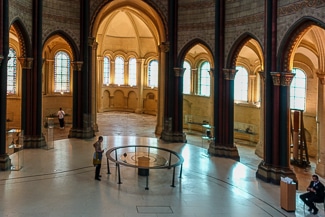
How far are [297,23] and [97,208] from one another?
10.1 m

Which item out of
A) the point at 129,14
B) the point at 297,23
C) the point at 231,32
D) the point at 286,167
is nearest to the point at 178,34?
the point at 231,32

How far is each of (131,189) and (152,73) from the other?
2596 centimetres

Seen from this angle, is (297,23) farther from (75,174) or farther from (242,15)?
(75,174)

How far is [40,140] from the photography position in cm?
2031

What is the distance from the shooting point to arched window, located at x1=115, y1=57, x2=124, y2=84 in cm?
3866

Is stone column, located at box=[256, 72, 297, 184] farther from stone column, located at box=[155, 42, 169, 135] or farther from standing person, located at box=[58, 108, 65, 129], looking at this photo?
standing person, located at box=[58, 108, 65, 129]

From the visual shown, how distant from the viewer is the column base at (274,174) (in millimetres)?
14930

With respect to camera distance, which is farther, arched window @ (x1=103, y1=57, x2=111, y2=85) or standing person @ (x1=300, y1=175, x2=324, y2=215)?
arched window @ (x1=103, y1=57, x2=111, y2=85)

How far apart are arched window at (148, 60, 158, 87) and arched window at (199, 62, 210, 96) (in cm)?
750

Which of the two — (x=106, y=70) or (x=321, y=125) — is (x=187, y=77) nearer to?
(x=106, y=70)

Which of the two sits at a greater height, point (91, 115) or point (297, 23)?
point (297, 23)

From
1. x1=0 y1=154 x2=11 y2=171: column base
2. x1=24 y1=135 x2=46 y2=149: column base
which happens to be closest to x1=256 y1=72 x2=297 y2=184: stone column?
x1=0 y1=154 x2=11 y2=171: column base

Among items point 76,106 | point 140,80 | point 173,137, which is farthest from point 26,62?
point 140,80

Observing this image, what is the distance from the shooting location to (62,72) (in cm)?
3219
